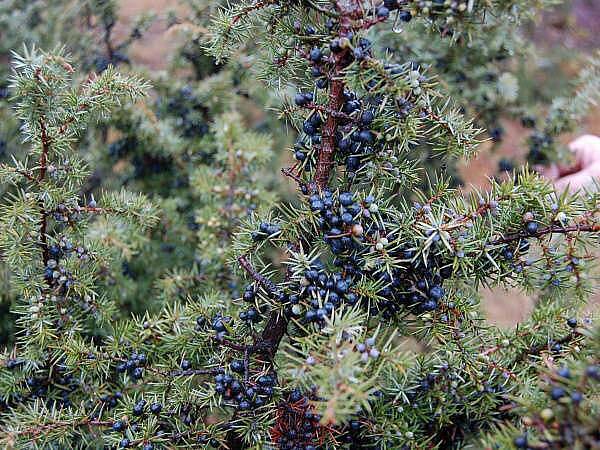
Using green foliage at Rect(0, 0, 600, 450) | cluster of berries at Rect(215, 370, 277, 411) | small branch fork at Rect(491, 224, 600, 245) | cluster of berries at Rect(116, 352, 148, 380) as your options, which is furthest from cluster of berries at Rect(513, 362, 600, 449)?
cluster of berries at Rect(116, 352, 148, 380)

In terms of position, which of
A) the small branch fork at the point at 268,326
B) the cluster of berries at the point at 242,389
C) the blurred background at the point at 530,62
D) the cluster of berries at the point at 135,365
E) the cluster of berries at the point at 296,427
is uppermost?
the small branch fork at the point at 268,326

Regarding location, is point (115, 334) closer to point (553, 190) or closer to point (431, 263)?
point (431, 263)

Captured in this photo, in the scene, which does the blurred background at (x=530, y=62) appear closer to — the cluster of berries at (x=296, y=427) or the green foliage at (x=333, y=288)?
the green foliage at (x=333, y=288)

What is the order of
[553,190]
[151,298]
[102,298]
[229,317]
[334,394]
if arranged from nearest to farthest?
[334,394]
[553,190]
[229,317]
[102,298]
[151,298]

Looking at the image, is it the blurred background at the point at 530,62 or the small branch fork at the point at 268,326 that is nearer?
the small branch fork at the point at 268,326

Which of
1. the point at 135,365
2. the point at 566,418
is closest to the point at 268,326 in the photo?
the point at 135,365

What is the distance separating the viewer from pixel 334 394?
1.95 ft

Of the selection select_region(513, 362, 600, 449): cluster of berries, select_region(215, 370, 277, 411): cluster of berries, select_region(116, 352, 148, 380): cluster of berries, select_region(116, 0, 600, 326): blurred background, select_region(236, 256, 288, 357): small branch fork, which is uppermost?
select_region(513, 362, 600, 449): cluster of berries

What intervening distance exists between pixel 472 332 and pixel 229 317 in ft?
1.16

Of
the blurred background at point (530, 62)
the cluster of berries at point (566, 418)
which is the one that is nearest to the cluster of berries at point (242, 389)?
the cluster of berries at point (566, 418)

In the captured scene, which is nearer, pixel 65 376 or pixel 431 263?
pixel 431 263

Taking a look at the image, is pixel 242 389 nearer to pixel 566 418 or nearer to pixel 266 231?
pixel 266 231

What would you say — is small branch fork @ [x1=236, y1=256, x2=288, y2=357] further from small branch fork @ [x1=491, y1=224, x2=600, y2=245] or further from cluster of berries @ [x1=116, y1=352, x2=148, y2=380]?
small branch fork @ [x1=491, y1=224, x2=600, y2=245]

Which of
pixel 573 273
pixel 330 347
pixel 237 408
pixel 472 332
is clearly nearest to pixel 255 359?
pixel 237 408
